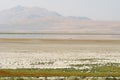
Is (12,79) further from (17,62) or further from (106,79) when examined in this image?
(17,62)

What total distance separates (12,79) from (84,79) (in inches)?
141

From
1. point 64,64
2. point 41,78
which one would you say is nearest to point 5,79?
point 41,78

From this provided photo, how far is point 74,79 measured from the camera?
19.6m

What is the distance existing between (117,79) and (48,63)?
13.4 metres

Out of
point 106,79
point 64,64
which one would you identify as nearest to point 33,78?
point 106,79

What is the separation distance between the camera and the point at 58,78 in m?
20.6

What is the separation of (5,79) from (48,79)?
2.18 meters

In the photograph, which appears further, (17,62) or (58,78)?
(17,62)

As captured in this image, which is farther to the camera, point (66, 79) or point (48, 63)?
point (48, 63)

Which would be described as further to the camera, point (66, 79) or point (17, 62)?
point (17, 62)

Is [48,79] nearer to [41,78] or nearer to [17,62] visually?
→ [41,78]

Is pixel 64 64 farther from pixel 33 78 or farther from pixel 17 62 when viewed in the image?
pixel 33 78

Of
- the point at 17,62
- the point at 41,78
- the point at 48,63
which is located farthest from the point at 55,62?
the point at 41,78

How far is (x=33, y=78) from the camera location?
20312 mm
